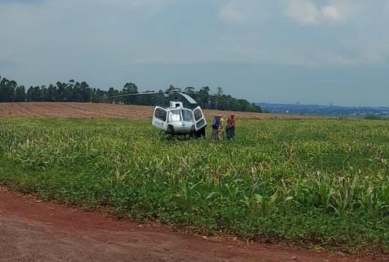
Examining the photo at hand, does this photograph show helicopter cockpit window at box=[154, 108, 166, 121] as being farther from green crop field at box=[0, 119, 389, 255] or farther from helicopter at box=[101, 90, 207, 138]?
green crop field at box=[0, 119, 389, 255]

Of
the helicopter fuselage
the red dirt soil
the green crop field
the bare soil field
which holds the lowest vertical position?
the bare soil field

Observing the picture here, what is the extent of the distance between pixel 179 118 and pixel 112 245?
792 inches

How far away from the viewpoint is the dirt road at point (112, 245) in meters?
6.98

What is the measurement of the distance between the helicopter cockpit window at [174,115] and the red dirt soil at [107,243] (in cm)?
1734

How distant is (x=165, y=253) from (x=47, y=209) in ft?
13.7

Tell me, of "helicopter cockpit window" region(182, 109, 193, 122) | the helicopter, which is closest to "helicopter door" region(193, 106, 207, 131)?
the helicopter

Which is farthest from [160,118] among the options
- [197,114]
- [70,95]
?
[70,95]

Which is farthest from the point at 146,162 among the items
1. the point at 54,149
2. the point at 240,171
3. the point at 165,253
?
the point at 165,253

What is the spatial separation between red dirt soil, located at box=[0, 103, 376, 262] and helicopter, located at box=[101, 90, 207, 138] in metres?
17.3

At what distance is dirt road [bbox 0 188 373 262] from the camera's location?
698 centimetres

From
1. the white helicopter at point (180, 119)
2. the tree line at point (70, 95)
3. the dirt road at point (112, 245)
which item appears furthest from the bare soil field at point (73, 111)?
the dirt road at point (112, 245)

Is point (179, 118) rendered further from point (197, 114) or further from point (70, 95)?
point (70, 95)

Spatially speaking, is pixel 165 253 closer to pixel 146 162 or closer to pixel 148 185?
pixel 148 185

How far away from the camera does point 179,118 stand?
2759 cm
